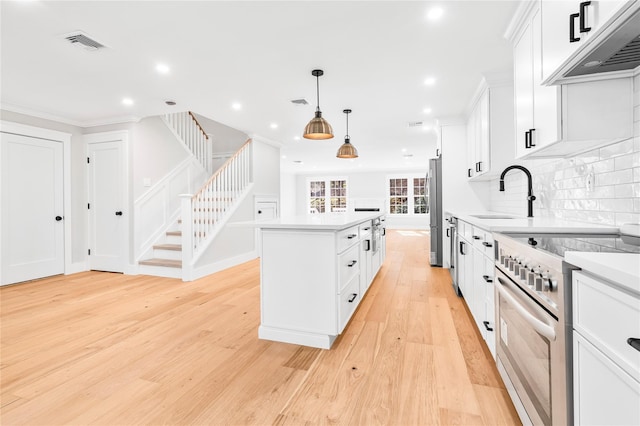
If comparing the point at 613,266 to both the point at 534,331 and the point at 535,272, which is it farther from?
the point at 534,331

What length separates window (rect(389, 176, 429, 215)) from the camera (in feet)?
38.1

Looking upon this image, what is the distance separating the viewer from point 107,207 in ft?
16.1

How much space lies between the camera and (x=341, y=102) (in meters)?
4.20

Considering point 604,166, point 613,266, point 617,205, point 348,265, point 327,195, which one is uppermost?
point 327,195

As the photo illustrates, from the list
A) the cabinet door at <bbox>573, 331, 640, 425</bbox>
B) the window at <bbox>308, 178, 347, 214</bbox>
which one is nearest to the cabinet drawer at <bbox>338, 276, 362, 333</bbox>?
the cabinet door at <bbox>573, 331, 640, 425</bbox>

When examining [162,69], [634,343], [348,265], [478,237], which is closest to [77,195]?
[162,69]

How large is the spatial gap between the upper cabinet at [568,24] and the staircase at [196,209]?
407 cm

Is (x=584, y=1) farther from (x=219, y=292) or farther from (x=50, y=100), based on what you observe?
(x=50, y=100)

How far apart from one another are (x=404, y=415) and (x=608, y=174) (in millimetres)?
1792

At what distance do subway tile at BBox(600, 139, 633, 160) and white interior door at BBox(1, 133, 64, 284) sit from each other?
6284mm

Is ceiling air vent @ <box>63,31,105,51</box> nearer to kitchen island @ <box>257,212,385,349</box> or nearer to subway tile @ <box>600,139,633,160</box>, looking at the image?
kitchen island @ <box>257,212,385,349</box>

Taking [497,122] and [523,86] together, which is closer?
[523,86]

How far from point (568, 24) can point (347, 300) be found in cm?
213

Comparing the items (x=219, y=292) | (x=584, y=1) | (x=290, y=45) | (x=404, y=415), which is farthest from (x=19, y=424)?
(x=584, y=1)
